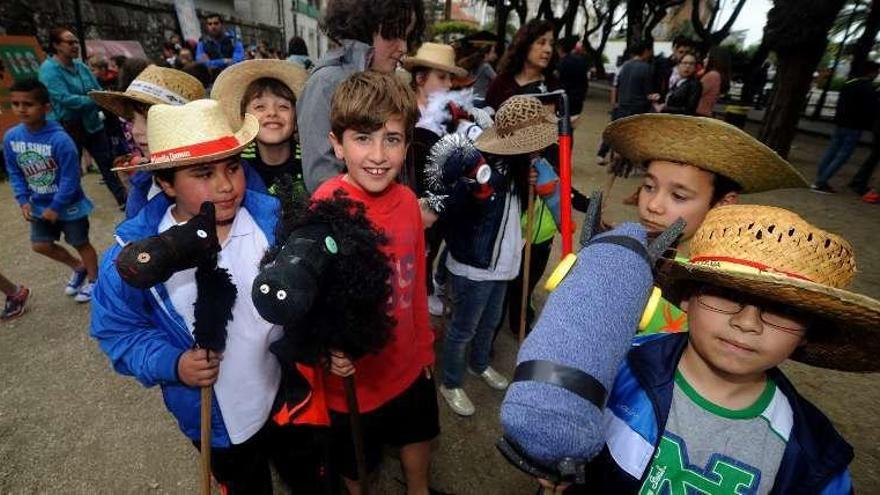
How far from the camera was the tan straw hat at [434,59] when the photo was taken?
12.1ft

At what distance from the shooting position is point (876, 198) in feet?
25.3

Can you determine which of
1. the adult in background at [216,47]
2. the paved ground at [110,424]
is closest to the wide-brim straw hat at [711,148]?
the paved ground at [110,424]

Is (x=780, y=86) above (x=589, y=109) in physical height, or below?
above

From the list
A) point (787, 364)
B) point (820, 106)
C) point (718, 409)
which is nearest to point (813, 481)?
point (718, 409)

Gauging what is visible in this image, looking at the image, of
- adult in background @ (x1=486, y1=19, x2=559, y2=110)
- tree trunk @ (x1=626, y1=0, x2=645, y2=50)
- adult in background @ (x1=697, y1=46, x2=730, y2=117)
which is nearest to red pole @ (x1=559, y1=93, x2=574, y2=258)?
adult in background @ (x1=486, y1=19, x2=559, y2=110)

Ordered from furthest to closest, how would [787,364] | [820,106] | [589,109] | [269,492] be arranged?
[589,109] < [820,106] < [787,364] < [269,492]

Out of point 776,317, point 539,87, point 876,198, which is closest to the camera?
point 776,317

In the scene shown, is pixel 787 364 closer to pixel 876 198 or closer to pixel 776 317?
pixel 776 317

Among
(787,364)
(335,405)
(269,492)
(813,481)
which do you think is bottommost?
(787,364)

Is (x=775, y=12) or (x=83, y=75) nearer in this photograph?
(x=83, y=75)

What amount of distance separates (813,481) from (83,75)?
8080 millimetres

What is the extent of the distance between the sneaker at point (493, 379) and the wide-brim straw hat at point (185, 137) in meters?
2.42

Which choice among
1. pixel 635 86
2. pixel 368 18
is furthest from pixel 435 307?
pixel 635 86

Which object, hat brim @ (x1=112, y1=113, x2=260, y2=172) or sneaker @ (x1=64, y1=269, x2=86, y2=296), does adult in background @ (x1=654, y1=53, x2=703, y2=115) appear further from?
sneaker @ (x1=64, y1=269, x2=86, y2=296)
